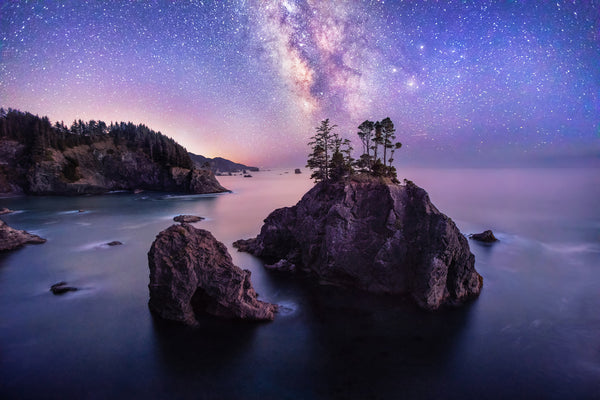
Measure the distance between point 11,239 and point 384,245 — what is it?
54.3 meters

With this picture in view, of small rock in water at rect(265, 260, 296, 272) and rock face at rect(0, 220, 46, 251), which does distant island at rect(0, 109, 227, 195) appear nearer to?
rock face at rect(0, 220, 46, 251)

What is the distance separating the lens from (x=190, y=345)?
1816cm

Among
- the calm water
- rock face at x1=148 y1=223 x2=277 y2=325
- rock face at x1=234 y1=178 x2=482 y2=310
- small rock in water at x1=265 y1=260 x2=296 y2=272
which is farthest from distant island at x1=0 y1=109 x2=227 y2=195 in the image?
rock face at x1=148 y1=223 x2=277 y2=325

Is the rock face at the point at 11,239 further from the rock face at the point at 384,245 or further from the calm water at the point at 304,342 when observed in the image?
the rock face at the point at 384,245

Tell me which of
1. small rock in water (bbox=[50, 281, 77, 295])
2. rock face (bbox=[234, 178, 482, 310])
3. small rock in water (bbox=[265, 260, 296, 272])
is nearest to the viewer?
rock face (bbox=[234, 178, 482, 310])

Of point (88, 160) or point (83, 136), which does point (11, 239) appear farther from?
point (83, 136)

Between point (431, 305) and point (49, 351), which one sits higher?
point (431, 305)

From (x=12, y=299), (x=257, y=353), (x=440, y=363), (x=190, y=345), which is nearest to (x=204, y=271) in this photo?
(x=190, y=345)

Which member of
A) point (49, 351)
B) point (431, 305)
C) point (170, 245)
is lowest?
point (49, 351)

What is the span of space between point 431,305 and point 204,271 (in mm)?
19148

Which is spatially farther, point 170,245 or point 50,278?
point 50,278

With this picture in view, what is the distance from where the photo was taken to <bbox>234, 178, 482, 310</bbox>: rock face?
23.6 m

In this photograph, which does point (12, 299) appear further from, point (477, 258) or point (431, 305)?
point (477, 258)

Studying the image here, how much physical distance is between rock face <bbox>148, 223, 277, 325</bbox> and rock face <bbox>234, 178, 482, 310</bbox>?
1024cm
